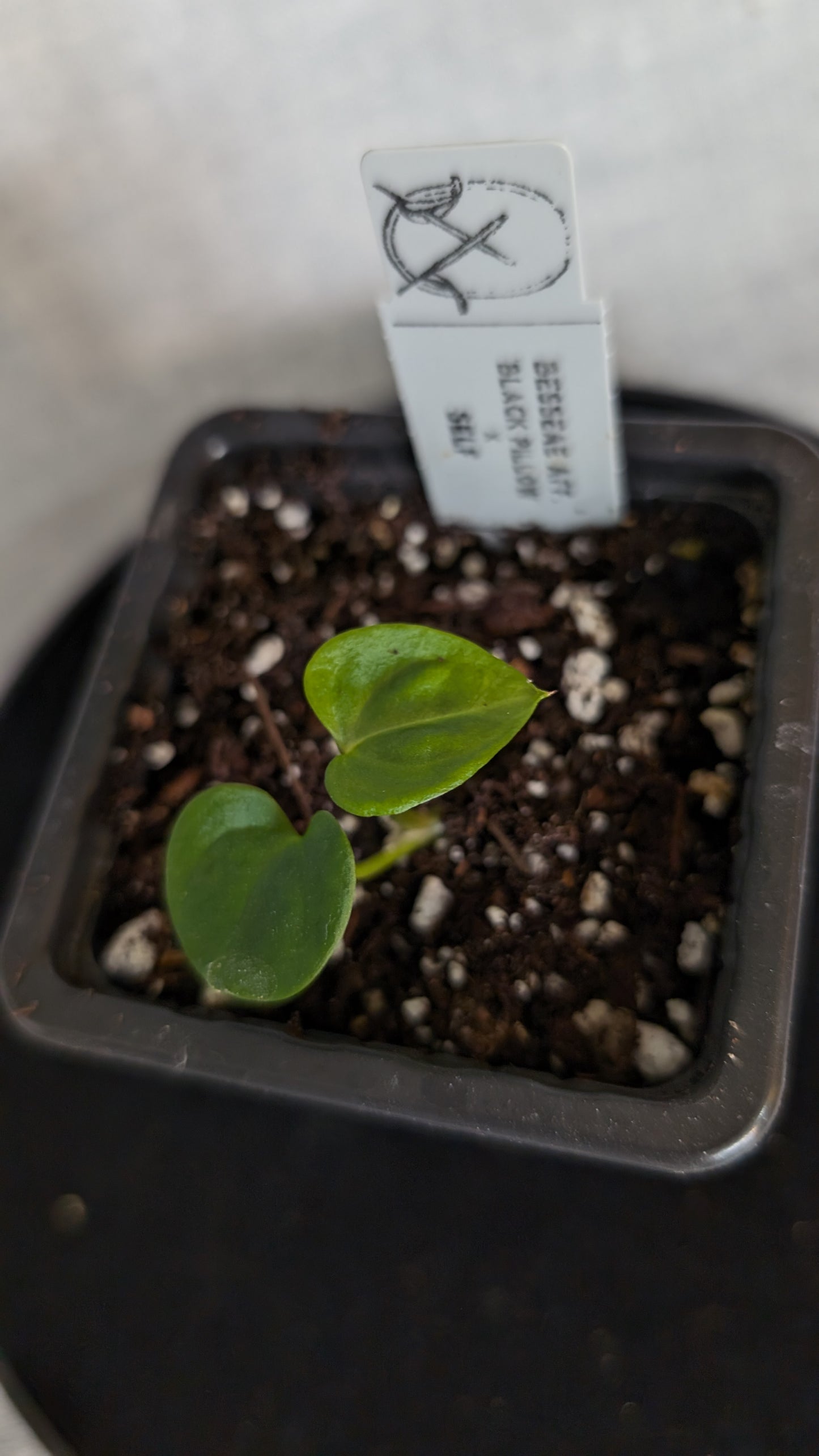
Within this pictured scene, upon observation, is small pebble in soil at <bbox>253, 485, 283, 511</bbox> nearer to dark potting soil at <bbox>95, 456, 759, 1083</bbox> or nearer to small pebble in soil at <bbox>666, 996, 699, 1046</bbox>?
dark potting soil at <bbox>95, 456, 759, 1083</bbox>

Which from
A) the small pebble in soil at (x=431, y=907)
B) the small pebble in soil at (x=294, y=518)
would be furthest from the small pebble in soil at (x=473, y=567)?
the small pebble in soil at (x=431, y=907)

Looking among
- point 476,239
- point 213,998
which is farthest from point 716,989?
point 476,239

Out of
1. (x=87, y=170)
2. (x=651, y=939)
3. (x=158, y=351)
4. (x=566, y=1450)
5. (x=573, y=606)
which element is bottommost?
(x=566, y=1450)

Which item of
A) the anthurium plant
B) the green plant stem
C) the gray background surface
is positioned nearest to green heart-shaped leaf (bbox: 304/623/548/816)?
the anthurium plant

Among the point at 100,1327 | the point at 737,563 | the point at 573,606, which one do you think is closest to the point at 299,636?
the point at 573,606

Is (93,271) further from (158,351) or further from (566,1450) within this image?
(566,1450)

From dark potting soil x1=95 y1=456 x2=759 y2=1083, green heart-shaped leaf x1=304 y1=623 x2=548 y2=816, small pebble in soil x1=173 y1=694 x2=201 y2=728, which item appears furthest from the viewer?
small pebble in soil x1=173 y1=694 x2=201 y2=728

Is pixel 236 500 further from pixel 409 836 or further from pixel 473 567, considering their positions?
pixel 409 836
